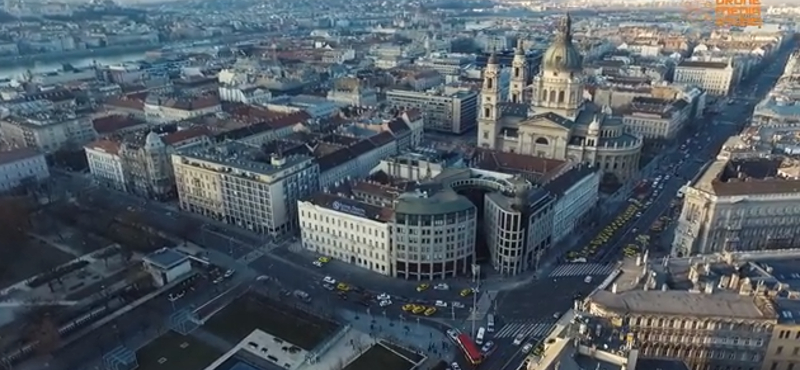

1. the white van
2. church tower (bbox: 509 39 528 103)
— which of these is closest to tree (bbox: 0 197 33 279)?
the white van

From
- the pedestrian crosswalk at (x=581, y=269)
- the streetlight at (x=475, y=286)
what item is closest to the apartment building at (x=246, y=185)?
the streetlight at (x=475, y=286)

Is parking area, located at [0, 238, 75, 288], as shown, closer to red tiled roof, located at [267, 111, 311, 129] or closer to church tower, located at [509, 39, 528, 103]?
red tiled roof, located at [267, 111, 311, 129]

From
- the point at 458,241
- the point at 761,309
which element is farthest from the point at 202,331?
the point at 761,309

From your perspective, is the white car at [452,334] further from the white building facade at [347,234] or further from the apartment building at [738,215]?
the apartment building at [738,215]

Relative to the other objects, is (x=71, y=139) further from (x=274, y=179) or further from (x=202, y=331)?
(x=202, y=331)

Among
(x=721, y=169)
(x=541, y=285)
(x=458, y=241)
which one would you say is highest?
(x=721, y=169)

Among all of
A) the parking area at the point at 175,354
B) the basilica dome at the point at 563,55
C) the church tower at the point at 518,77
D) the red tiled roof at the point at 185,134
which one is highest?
the basilica dome at the point at 563,55

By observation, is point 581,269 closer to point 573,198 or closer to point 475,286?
point 573,198
